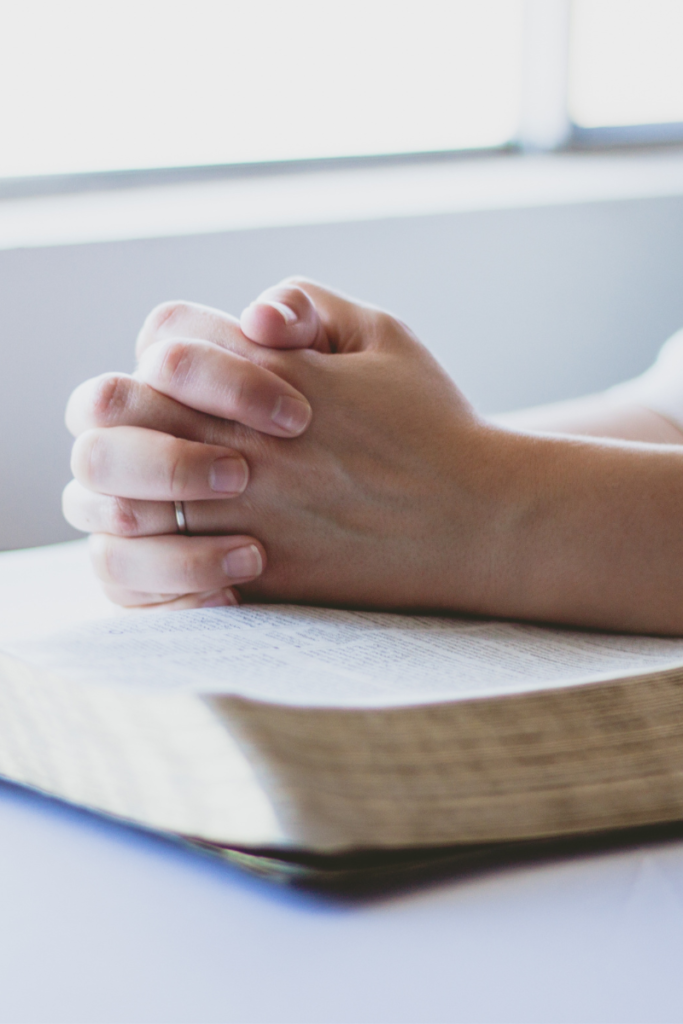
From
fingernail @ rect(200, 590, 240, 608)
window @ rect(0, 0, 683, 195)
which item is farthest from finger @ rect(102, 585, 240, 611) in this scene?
window @ rect(0, 0, 683, 195)

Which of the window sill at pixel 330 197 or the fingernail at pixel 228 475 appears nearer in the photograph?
the fingernail at pixel 228 475

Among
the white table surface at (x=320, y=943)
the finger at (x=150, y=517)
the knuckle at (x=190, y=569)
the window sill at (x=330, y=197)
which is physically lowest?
the white table surface at (x=320, y=943)

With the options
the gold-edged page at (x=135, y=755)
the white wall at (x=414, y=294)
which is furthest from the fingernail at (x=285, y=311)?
the white wall at (x=414, y=294)

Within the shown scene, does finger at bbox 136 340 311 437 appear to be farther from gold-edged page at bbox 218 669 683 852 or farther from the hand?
gold-edged page at bbox 218 669 683 852

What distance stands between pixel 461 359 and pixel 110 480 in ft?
2.23

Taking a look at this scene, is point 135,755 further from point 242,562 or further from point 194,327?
point 194,327

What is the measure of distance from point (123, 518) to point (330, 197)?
719 millimetres

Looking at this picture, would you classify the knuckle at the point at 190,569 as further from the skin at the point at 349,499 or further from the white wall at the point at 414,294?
the white wall at the point at 414,294

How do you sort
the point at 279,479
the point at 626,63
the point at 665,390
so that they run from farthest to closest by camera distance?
the point at 626,63, the point at 665,390, the point at 279,479

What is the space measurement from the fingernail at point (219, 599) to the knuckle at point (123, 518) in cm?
5

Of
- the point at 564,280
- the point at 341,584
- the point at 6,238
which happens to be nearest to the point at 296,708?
the point at 341,584

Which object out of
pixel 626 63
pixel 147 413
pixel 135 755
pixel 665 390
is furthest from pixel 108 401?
pixel 626 63

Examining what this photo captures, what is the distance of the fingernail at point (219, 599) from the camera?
0.48m

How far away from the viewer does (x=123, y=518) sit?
0.48m
